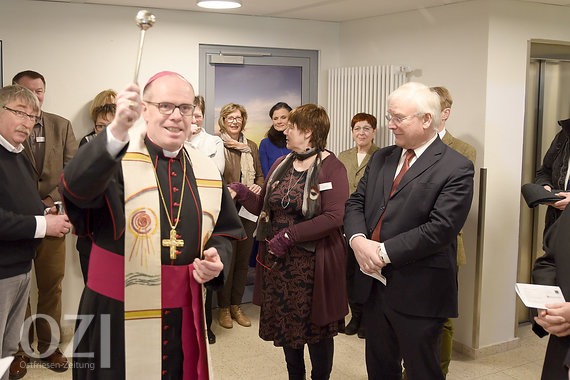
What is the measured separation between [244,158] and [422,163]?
223 cm

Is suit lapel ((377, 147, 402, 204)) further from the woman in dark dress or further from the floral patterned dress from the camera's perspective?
the floral patterned dress

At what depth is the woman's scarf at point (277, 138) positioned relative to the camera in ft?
16.1

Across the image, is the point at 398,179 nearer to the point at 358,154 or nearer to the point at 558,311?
the point at 558,311

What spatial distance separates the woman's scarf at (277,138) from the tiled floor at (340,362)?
1584 mm

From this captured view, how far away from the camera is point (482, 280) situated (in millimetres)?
4125

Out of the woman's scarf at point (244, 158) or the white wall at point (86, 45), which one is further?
the woman's scarf at point (244, 158)

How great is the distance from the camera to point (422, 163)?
2.61 m

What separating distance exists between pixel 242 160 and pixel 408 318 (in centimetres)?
236

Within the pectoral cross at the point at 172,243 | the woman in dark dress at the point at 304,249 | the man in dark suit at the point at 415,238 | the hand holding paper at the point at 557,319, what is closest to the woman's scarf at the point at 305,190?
the woman in dark dress at the point at 304,249

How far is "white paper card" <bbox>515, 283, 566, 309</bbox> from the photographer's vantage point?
6.75ft

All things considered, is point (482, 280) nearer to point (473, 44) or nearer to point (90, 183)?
point (473, 44)

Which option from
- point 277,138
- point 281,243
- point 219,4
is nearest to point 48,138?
point 219,4

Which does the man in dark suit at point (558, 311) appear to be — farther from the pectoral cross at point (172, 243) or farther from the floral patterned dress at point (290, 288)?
the pectoral cross at point (172, 243)

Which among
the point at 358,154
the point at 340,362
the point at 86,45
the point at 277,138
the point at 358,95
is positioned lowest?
the point at 340,362
